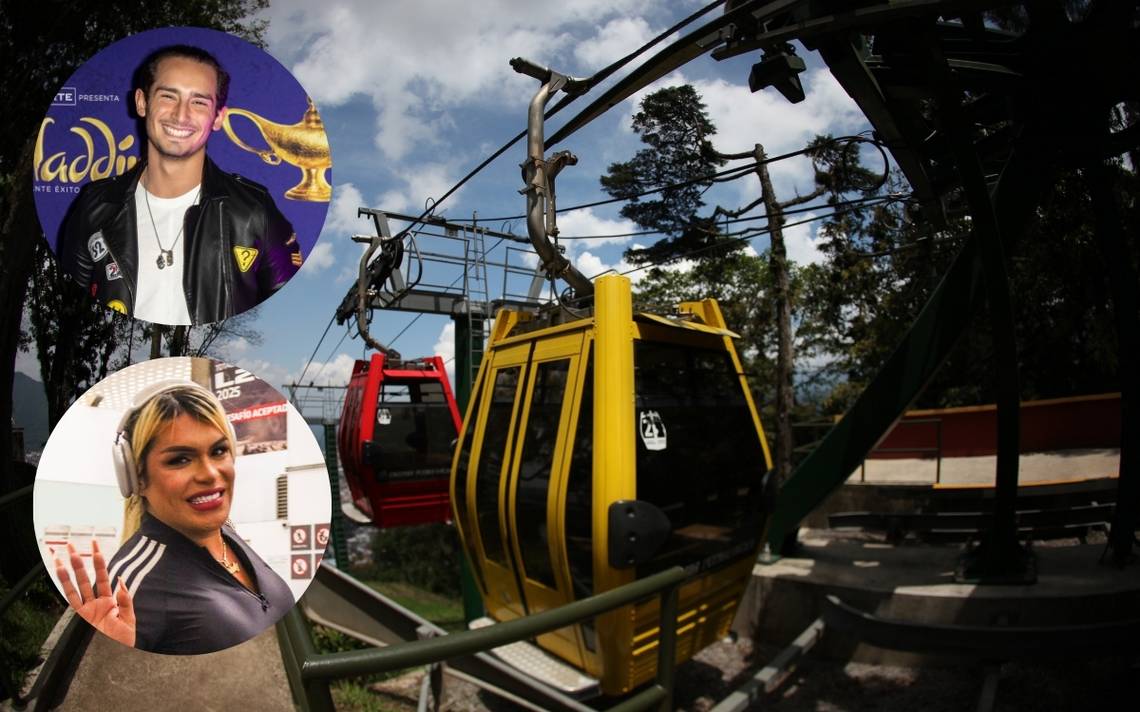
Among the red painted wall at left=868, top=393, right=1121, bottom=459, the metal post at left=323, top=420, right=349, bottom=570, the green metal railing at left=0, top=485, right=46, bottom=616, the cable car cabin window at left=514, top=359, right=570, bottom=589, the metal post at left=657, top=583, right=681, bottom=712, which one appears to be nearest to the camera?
the metal post at left=657, top=583, right=681, bottom=712

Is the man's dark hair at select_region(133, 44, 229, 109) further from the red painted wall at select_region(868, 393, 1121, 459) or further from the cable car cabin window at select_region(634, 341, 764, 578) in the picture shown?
the red painted wall at select_region(868, 393, 1121, 459)

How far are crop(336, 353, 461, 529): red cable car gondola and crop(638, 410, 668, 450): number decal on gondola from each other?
16.2ft

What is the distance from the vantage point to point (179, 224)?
121cm

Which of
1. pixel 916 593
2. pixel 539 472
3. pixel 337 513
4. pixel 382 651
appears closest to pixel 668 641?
pixel 382 651

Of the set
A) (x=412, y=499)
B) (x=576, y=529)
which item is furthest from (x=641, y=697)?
(x=412, y=499)

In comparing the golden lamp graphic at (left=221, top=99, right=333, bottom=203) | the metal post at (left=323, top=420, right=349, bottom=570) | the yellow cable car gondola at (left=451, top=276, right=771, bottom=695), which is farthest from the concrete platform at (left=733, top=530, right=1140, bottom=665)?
the metal post at (left=323, top=420, right=349, bottom=570)

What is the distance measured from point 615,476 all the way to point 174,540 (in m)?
2.02

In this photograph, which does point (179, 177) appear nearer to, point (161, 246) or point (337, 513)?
point (161, 246)

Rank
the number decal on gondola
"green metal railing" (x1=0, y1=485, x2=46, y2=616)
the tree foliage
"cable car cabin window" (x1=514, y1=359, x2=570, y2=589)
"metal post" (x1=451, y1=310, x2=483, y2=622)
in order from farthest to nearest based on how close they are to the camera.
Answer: the tree foliage, "metal post" (x1=451, y1=310, x2=483, y2=622), "cable car cabin window" (x1=514, y1=359, x2=570, y2=589), the number decal on gondola, "green metal railing" (x1=0, y1=485, x2=46, y2=616)

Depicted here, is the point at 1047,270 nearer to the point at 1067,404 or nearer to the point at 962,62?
the point at 1067,404

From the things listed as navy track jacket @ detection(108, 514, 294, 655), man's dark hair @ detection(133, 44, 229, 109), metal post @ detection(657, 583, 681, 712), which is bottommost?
metal post @ detection(657, 583, 681, 712)

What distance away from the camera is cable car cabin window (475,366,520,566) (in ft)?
11.6

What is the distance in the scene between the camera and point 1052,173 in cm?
439

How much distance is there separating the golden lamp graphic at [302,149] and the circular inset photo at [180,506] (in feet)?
1.26
